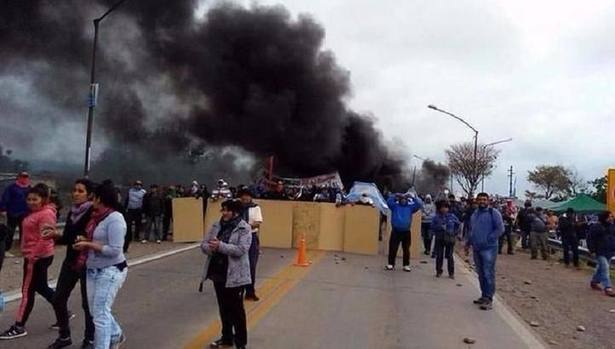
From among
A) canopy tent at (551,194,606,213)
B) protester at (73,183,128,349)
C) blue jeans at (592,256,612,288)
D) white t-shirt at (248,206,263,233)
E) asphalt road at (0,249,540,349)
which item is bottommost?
asphalt road at (0,249,540,349)

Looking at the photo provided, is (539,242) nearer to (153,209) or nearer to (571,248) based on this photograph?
(571,248)

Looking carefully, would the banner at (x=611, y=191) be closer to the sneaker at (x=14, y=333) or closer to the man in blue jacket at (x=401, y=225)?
the man in blue jacket at (x=401, y=225)

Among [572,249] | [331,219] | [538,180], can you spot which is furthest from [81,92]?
[538,180]

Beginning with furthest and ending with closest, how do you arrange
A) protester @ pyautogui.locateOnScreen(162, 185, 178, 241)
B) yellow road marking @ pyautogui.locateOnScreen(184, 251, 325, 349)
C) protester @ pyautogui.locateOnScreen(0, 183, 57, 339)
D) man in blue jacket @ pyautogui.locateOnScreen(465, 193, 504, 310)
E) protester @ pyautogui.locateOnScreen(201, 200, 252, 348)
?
protester @ pyautogui.locateOnScreen(162, 185, 178, 241)
man in blue jacket @ pyautogui.locateOnScreen(465, 193, 504, 310)
yellow road marking @ pyautogui.locateOnScreen(184, 251, 325, 349)
protester @ pyautogui.locateOnScreen(0, 183, 57, 339)
protester @ pyautogui.locateOnScreen(201, 200, 252, 348)

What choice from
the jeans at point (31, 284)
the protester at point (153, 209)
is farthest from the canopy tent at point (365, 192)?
the jeans at point (31, 284)

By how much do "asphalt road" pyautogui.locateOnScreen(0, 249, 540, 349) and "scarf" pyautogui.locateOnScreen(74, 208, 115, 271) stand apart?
0.95m

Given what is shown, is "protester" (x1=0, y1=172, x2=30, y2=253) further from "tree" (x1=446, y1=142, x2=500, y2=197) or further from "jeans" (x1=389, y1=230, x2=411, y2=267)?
"tree" (x1=446, y1=142, x2=500, y2=197)

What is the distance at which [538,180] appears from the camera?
86188 mm

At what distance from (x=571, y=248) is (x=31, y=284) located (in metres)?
14.1

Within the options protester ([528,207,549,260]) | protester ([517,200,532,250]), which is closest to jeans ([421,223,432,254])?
protester ([528,207,549,260])

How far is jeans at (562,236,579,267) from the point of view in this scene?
16438mm

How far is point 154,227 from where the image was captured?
17.0 m

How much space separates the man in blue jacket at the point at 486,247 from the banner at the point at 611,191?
814cm

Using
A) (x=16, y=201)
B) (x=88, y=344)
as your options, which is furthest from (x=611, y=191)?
(x=88, y=344)
